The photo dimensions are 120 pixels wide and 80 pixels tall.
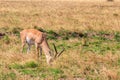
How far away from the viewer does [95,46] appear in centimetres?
1522

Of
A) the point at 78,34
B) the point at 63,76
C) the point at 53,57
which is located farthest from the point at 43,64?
the point at 78,34

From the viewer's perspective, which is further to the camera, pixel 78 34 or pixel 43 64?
pixel 78 34

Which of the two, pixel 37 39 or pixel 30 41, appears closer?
pixel 37 39

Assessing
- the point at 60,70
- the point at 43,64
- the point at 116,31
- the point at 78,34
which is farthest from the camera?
the point at 116,31

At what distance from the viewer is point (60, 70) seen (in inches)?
402

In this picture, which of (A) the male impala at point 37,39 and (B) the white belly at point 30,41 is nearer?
(A) the male impala at point 37,39

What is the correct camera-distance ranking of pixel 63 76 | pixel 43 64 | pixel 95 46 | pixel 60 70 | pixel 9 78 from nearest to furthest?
pixel 9 78
pixel 63 76
pixel 60 70
pixel 43 64
pixel 95 46

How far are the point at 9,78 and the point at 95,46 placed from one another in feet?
22.4

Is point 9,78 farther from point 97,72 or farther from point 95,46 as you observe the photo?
point 95,46

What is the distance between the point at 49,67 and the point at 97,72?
1.42m

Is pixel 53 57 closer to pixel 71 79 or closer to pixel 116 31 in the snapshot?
pixel 71 79

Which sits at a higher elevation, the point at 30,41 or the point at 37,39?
the point at 37,39

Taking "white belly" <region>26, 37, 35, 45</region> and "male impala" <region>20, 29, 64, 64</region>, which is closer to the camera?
"male impala" <region>20, 29, 64, 64</region>

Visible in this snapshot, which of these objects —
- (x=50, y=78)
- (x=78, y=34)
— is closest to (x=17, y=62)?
(x=50, y=78)
